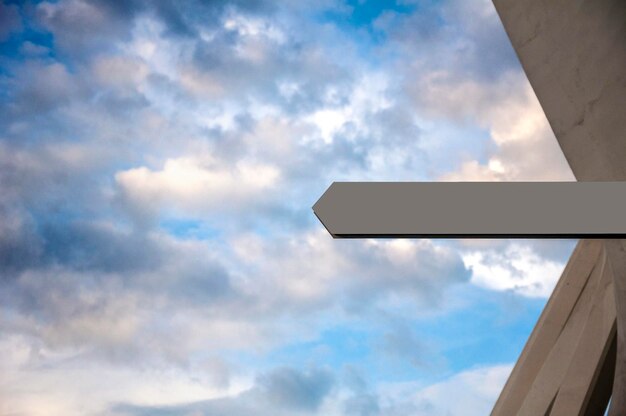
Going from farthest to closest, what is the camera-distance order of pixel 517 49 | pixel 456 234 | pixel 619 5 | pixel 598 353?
1. pixel 598 353
2. pixel 517 49
3. pixel 619 5
4. pixel 456 234

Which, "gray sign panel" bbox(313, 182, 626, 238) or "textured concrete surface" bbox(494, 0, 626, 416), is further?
"textured concrete surface" bbox(494, 0, 626, 416)

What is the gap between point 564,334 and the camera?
13.2 m

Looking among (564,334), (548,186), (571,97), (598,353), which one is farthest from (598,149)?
(564,334)

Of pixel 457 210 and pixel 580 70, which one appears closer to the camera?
pixel 457 210

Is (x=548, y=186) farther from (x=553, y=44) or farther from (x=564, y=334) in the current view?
(x=564, y=334)

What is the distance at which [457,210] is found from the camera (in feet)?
4.58

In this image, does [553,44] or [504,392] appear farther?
[504,392]

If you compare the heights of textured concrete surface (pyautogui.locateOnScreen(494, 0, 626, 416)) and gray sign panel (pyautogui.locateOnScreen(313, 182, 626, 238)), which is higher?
textured concrete surface (pyautogui.locateOnScreen(494, 0, 626, 416))

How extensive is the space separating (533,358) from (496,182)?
44.0 feet

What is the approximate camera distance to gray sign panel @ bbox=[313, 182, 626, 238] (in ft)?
4.58

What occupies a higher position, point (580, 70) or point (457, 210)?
point (580, 70)

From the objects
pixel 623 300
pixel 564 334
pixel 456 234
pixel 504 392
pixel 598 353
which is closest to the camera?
pixel 456 234

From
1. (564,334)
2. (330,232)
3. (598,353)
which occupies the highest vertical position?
(564,334)

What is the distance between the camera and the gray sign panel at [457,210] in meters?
1.40
